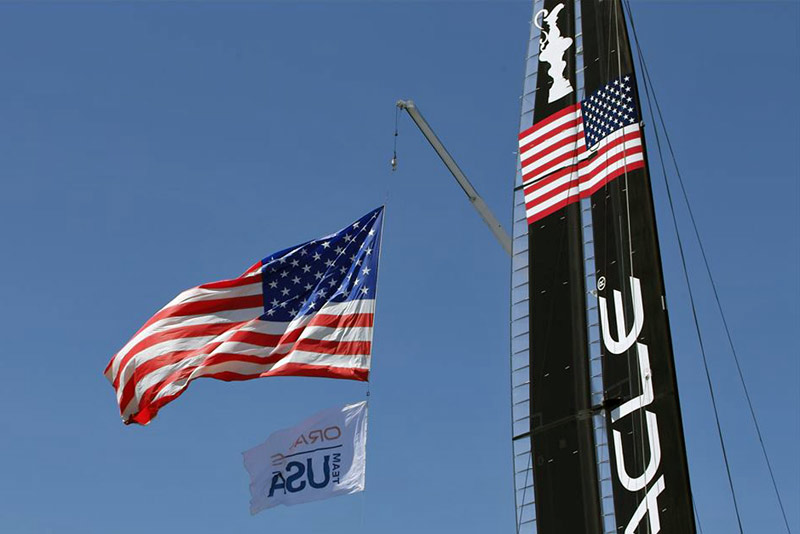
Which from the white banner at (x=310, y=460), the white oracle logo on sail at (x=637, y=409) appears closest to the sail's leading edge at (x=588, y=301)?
the white oracle logo on sail at (x=637, y=409)

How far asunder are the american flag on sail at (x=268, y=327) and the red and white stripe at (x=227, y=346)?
0.6 inches

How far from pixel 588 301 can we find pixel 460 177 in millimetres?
3855

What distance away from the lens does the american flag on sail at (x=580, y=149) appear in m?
18.9

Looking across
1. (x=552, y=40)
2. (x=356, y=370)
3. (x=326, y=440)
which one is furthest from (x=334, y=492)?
(x=552, y=40)

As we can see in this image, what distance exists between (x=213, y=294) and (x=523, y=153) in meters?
6.13

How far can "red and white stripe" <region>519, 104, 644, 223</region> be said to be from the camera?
18.8 meters

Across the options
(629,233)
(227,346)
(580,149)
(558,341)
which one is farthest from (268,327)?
(629,233)

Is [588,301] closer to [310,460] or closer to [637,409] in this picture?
[637,409]

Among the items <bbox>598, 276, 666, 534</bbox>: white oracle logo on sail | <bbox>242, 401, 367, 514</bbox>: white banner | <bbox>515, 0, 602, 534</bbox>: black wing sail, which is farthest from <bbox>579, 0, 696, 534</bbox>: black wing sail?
<bbox>242, 401, 367, 514</bbox>: white banner

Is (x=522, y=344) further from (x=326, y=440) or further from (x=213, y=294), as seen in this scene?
(x=213, y=294)

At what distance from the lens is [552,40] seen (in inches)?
832

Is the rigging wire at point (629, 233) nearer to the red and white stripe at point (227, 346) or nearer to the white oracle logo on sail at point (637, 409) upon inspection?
the white oracle logo on sail at point (637, 409)

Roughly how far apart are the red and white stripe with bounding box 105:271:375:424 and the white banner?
111 centimetres

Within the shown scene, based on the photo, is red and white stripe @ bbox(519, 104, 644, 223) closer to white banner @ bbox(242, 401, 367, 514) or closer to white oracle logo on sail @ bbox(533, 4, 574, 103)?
white oracle logo on sail @ bbox(533, 4, 574, 103)
